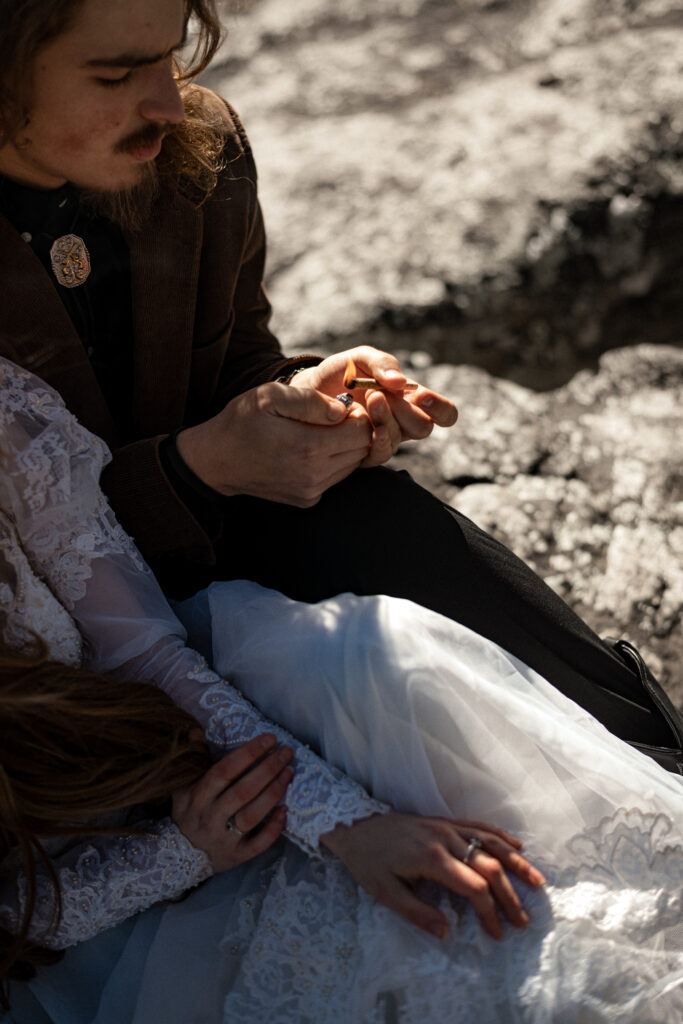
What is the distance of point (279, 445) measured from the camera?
1.37 m

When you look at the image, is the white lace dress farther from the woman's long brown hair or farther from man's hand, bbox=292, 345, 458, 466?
man's hand, bbox=292, 345, 458, 466

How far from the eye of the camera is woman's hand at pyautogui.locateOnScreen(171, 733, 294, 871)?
1230mm

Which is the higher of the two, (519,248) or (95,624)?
(95,624)

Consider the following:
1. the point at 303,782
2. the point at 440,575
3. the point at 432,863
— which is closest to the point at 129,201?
the point at 440,575

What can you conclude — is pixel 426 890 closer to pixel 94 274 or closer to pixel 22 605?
pixel 22 605

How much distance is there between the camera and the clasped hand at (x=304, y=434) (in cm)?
136

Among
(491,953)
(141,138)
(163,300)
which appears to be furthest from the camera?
(163,300)

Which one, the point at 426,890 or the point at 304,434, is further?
the point at 304,434

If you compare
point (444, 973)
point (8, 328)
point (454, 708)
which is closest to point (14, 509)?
point (8, 328)

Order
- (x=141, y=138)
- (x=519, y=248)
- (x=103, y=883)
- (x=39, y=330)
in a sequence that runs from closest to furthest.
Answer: (x=103, y=883), (x=141, y=138), (x=39, y=330), (x=519, y=248)

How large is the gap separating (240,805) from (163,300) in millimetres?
797

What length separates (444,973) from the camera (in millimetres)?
1100

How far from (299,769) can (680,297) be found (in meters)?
2.04

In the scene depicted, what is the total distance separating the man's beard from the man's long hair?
4cm
